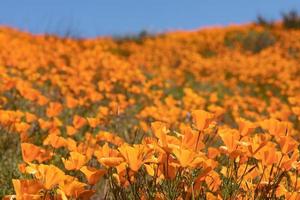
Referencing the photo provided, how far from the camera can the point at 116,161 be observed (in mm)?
1946

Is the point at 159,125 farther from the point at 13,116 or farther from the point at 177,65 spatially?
the point at 177,65

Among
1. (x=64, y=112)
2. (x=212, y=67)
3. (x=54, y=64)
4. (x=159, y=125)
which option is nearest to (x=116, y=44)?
(x=212, y=67)

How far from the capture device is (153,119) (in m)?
5.81

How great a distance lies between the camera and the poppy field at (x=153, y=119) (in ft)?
6.97

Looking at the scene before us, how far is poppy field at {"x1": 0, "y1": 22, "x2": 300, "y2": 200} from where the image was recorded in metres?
2.12

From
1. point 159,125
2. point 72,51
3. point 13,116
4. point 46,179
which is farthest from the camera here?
point 72,51

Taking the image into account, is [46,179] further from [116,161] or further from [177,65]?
[177,65]

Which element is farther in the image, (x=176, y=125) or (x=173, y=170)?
(x=176, y=125)

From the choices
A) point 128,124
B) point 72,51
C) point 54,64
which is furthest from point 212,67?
point 128,124

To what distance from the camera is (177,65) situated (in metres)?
14.7

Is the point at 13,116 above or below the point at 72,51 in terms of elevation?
below

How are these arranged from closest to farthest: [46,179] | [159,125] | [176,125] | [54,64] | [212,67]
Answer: [46,179] < [159,125] < [176,125] < [54,64] < [212,67]

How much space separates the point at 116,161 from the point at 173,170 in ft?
0.77

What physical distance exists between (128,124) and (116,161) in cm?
463
